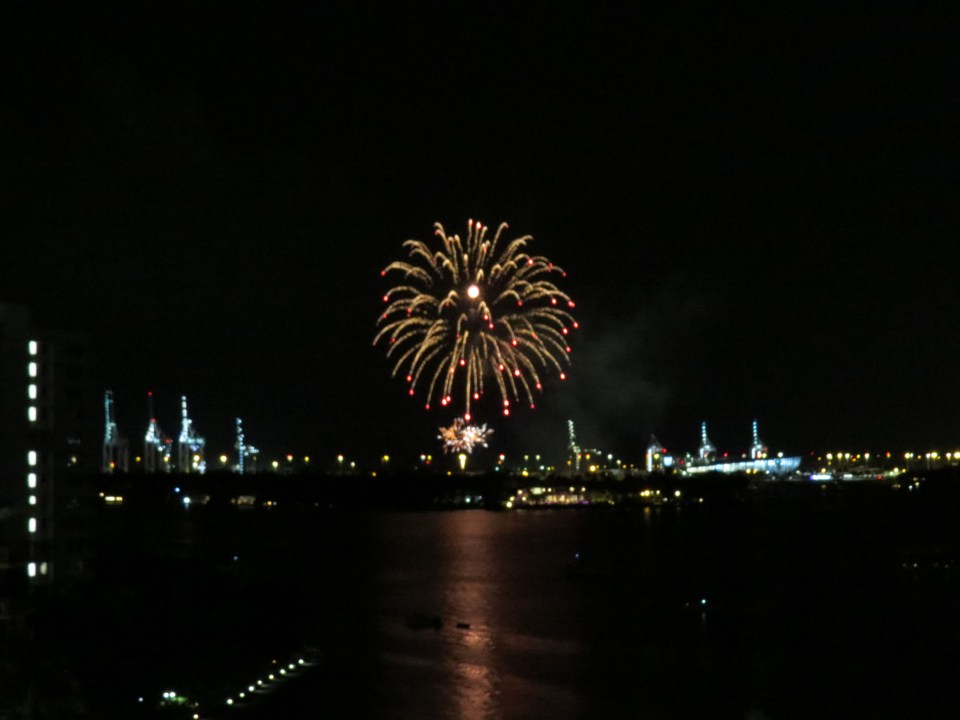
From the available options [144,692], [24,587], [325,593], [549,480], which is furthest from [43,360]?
[549,480]

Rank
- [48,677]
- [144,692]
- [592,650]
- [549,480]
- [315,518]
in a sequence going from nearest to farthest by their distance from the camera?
[48,677] < [144,692] < [592,650] < [315,518] < [549,480]

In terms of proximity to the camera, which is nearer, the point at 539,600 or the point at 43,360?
the point at 43,360

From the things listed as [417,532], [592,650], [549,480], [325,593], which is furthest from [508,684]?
[549,480]

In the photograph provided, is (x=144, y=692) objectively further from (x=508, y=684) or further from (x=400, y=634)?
(x=400, y=634)

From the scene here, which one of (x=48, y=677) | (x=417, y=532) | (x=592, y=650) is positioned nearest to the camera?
(x=48, y=677)

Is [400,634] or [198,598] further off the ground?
[198,598]

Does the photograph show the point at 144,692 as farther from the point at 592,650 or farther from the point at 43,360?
the point at 592,650
